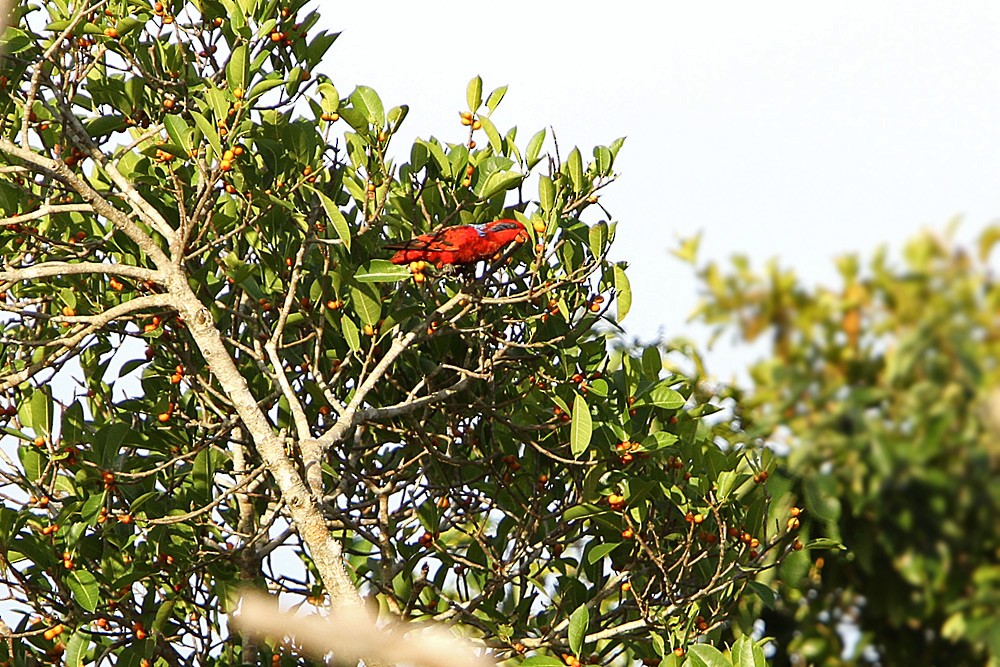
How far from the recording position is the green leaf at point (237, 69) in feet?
16.4

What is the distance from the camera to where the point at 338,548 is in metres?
4.75

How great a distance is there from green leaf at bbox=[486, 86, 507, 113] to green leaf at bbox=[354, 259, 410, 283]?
3.31 ft

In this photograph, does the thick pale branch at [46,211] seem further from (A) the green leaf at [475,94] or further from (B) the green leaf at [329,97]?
(A) the green leaf at [475,94]

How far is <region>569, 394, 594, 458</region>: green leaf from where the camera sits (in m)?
4.66

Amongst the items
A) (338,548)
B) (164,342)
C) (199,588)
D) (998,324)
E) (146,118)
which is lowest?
(998,324)

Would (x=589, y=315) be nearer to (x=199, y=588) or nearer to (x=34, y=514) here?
(x=199, y=588)

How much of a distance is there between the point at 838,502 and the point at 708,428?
3428mm

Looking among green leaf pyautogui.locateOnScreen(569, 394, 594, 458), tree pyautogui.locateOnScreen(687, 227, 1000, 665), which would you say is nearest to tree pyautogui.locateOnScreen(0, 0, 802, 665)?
green leaf pyautogui.locateOnScreen(569, 394, 594, 458)

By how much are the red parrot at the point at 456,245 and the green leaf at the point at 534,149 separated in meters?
0.41

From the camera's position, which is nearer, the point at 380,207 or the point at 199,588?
the point at 380,207

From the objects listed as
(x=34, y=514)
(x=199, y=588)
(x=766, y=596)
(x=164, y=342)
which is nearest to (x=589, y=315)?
(x=766, y=596)

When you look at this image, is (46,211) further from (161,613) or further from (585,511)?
(585,511)

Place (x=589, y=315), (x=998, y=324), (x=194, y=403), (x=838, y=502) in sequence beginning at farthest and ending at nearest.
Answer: (x=194, y=403), (x=589, y=315), (x=838, y=502), (x=998, y=324)

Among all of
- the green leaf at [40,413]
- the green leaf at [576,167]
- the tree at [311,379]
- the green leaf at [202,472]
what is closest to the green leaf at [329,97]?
the tree at [311,379]
